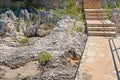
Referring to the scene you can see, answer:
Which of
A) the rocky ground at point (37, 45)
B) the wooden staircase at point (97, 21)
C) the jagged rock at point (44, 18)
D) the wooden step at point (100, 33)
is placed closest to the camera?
the rocky ground at point (37, 45)

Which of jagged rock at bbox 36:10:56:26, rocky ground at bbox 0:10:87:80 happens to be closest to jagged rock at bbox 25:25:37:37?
rocky ground at bbox 0:10:87:80

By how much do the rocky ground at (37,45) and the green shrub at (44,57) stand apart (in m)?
0.06

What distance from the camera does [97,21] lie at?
7.66 meters

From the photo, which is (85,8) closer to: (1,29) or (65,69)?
(1,29)

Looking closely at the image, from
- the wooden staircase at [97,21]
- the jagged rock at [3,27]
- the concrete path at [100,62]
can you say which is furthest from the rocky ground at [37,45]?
the wooden staircase at [97,21]

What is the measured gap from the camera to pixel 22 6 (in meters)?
9.03

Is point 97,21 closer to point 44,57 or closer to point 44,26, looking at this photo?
point 44,26

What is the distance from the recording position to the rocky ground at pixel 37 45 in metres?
4.53

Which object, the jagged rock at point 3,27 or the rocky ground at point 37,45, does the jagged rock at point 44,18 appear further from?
the jagged rock at point 3,27

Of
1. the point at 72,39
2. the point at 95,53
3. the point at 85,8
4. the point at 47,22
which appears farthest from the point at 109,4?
the point at 95,53

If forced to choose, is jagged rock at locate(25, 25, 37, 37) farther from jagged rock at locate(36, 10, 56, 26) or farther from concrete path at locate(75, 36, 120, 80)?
concrete path at locate(75, 36, 120, 80)

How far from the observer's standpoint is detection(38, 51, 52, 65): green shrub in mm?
4777

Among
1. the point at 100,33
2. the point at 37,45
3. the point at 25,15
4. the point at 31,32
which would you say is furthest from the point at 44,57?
the point at 25,15

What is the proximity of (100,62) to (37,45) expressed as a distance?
1.75 meters
